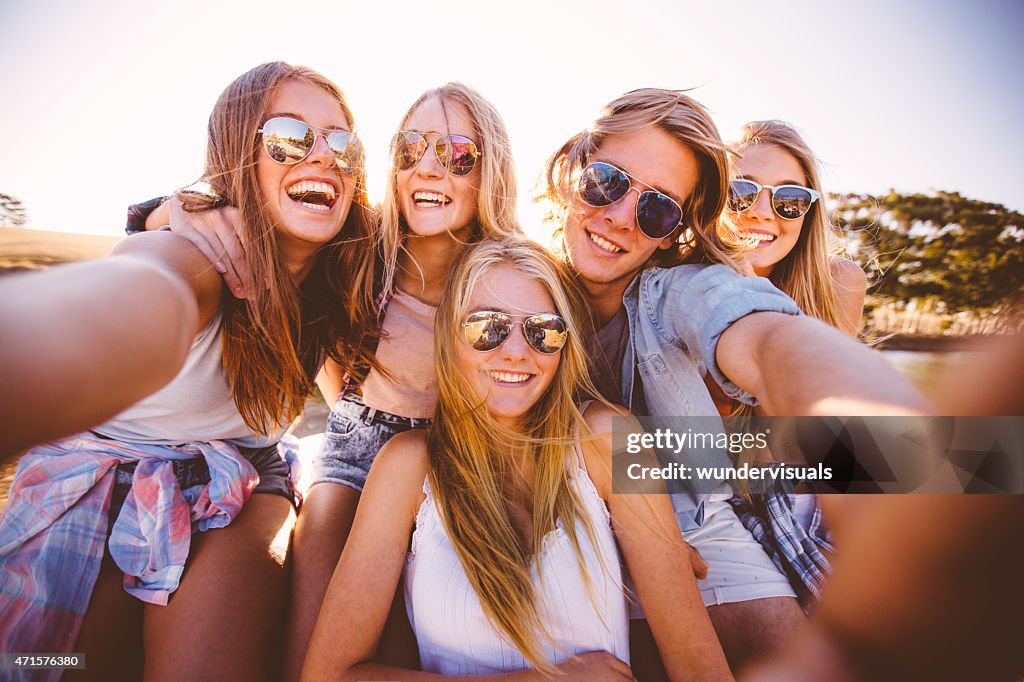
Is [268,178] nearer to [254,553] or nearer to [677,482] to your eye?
[254,553]

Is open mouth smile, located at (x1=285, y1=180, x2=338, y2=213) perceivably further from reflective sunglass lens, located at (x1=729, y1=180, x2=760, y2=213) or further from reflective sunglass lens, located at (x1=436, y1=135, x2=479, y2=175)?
reflective sunglass lens, located at (x1=729, y1=180, x2=760, y2=213)

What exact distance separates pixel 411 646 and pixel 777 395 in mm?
1444

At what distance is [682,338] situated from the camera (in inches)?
72.0

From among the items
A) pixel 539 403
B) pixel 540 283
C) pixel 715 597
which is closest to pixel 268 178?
pixel 540 283

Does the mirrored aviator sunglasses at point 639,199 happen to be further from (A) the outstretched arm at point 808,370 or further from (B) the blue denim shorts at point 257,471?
(B) the blue denim shorts at point 257,471

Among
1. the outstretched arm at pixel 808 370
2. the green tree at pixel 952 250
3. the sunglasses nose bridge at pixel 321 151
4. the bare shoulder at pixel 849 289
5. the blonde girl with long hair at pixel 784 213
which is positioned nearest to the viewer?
the outstretched arm at pixel 808 370

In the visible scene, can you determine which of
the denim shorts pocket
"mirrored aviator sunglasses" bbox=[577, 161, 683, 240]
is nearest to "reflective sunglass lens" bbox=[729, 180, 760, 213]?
"mirrored aviator sunglasses" bbox=[577, 161, 683, 240]

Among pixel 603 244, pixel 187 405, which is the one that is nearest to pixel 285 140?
pixel 187 405

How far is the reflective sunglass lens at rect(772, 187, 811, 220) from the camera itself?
2525 mm

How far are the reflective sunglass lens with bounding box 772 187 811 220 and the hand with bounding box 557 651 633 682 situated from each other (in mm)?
2102

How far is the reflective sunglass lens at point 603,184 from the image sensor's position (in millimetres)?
1959

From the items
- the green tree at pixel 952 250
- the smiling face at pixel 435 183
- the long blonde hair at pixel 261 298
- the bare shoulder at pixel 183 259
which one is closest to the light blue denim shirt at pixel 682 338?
the smiling face at pixel 435 183

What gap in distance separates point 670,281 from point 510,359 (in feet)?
2.20

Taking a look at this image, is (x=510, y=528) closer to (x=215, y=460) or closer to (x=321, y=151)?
(x=215, y=460)
